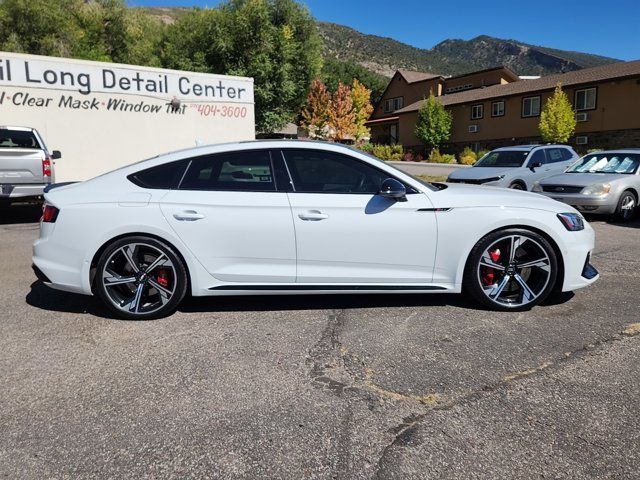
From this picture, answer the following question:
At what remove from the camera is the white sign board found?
41.1 ft

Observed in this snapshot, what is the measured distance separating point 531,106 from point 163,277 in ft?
113

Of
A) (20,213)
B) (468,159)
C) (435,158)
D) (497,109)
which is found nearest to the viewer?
(20,213)

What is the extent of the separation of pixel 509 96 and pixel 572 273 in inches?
1330

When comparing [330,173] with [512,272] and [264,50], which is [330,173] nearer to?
[512,272]

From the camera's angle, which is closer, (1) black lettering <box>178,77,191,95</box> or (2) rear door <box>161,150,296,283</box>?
(2) rear door <box>161,150,296,283</box>

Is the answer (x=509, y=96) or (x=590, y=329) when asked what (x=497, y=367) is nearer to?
(x=590, y=329)

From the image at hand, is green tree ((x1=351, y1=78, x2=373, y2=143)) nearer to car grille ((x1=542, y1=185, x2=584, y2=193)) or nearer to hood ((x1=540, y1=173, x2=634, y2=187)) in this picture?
hood ((x1=540, y1=173, x2=634, y2=187))

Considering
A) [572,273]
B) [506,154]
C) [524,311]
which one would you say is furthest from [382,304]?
[506,154]

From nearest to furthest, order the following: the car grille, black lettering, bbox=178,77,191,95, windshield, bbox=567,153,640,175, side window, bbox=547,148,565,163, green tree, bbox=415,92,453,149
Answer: the car grille, windshield, bbox=567,153,640,175, side window, bbox=547,148,565,163, black lettering, bbox=178,77,191,95, green tree, bbox=415,92,453,149

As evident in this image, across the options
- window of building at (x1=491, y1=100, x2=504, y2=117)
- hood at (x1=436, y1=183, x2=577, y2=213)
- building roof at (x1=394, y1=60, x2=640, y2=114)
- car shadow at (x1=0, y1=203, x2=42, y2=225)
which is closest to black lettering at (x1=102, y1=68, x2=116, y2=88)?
car shadow at (x1=0, y1=203, x2=42, y2=225)

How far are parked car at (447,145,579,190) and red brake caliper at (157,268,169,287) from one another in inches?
355

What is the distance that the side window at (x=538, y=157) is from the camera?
12.4m

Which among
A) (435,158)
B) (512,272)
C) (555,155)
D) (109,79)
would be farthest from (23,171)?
(435,158)

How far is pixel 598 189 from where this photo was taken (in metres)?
9.35
